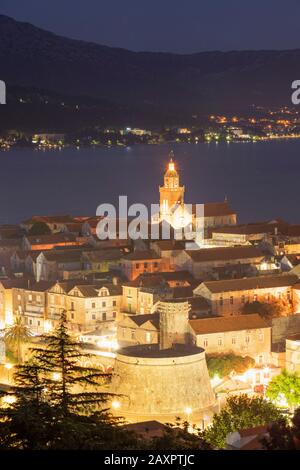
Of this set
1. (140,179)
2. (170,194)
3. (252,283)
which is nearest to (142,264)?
(252,283)

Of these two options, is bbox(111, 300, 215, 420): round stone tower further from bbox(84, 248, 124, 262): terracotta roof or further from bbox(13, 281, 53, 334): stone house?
bbox(84, 248, 124, 262): terracotta roof

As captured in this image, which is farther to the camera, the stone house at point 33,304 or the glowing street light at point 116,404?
the stone house at point 33,304

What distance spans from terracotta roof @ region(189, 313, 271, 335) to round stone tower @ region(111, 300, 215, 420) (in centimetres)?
251

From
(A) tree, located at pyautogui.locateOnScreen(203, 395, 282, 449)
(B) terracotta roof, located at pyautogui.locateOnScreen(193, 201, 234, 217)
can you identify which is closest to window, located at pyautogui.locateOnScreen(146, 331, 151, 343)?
(A) tree, located at pyautogui.locateOnScreen(203, 395, 282, 449)

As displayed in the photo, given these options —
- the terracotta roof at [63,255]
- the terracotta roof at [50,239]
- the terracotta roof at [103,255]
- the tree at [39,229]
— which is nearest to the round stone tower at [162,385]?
the terracotta roof at [103,255]

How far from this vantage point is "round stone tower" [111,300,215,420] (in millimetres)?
22984

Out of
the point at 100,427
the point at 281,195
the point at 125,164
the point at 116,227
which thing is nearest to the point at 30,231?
the point at 116,227

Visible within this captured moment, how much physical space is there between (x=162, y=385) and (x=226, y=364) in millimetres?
2615

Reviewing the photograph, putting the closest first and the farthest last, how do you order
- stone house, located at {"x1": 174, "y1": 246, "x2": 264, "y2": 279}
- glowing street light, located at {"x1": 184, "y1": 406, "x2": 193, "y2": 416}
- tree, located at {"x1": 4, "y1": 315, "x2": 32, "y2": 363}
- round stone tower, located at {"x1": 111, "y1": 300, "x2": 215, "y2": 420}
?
glowing street light, located at {"x1": 184, "y1": 406, "x2": 193, "y2": 416} < round stone tower, located at {"x1": 111, "y1": 300, "x2": 215, "y2": 420} < tree, located at {"x1": 4, "y1": 315, "x2": 32, "y2": 363} < stone house, located at {"x1": 174, "y1": 246, "x2": 264, "y2": 279}

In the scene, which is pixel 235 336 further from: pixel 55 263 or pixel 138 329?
pixel 55 263

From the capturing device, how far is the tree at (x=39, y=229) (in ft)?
144

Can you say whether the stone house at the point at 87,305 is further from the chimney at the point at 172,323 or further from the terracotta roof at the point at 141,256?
the chimney at the point at 172,323

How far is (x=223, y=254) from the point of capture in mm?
33531

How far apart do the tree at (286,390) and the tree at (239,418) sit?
732mm
